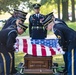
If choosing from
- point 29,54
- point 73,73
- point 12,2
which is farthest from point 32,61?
point 12,2

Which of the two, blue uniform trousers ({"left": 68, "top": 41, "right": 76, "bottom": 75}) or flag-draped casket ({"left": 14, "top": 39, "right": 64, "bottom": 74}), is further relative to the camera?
flag-draped casket ({"left": 14, "top": 39, "right": 64, "bottom": 74})

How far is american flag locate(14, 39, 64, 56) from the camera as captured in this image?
7.67 metres

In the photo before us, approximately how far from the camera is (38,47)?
304 inches

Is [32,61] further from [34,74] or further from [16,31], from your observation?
[16,31]

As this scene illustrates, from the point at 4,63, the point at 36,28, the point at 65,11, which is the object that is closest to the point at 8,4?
the point at 65,11

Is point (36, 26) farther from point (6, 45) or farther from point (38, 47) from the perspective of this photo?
point (6, 45)

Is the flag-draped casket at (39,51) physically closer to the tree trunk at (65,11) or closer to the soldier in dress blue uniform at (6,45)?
the soldier in dress blue uniform at (6,45)

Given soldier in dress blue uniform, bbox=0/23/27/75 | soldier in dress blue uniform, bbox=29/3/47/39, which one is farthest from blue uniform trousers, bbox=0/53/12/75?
soldier in dress blue uniform, bbox=29/3/47/39

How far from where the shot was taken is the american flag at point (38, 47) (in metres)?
7.67

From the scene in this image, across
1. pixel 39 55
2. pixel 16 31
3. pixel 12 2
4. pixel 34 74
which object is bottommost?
A: pixel 34 74

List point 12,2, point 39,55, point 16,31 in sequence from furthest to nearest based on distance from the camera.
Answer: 1. point 12,2
2. point 39,55
3. point 16,31

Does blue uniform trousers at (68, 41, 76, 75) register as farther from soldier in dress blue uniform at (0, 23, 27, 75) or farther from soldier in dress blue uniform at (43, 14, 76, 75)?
soldier in dress blue uniform at (0, 23, 27, 75)

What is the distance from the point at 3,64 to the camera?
6.59 metres

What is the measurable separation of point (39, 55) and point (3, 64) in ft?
4.39
